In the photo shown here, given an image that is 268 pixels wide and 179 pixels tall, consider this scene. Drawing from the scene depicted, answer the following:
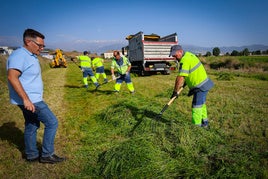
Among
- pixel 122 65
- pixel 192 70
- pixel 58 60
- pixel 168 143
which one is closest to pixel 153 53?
pixel 122 65

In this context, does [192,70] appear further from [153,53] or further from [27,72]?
[153,53]

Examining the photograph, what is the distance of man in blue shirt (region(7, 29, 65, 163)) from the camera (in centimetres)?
238

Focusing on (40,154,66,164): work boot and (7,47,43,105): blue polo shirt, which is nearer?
(7,47,43,105): blue polo shirt

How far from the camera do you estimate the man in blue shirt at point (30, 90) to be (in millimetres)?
2375

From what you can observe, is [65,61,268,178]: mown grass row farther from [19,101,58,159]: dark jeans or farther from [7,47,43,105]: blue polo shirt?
[7,47,43,105]: blue polo shirt

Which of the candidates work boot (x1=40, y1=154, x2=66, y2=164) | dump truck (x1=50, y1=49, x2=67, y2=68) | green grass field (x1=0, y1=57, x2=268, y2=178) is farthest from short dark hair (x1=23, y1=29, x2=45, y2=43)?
dump truck (x1=50, y1=49, x2=67, y2=68)

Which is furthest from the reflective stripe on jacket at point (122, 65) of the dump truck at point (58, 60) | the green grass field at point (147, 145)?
the dump truck at point (58, 60)

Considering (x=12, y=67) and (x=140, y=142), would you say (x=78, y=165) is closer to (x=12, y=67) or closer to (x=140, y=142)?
(x=140, y=142)

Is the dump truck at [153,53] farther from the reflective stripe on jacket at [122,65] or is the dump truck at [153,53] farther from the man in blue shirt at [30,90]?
the man in blue shirt at [30,90]

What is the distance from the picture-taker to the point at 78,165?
300cm

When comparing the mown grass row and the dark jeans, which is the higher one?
the dark jeans

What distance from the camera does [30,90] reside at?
260 centimetres

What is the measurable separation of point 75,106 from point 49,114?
3.64 m

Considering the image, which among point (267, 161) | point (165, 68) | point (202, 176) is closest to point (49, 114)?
point (202, 176)
